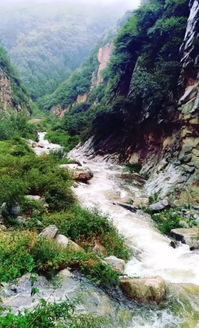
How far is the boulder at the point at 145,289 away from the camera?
7.72 metres

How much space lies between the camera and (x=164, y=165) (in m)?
21.5

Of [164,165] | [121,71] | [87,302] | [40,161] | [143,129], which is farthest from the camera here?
[121,71]

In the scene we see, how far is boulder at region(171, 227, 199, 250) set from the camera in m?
11.9

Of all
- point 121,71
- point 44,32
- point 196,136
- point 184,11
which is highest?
point 44,32

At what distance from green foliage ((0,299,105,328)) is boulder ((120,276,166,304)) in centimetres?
138

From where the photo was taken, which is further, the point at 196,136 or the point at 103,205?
the point at 196,136

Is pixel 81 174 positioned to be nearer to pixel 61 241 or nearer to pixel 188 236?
pixel 188 236

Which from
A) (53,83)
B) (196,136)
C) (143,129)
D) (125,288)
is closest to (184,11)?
(143,129)

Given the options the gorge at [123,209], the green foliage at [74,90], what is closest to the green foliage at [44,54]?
the green foliage at [74,90]

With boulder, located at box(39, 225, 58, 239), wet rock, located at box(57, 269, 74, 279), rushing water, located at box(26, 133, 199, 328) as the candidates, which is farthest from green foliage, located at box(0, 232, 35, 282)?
rushing water, located at box(26, 133, 199, 328)

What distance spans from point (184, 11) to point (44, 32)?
178 m

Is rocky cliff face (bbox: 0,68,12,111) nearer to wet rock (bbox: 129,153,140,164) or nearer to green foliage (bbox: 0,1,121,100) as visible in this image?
wet rock (bbox: 129,153,140,164)

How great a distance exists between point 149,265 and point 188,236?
99.6 inches

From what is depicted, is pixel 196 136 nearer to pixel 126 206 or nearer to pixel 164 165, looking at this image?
pixel 164 165
